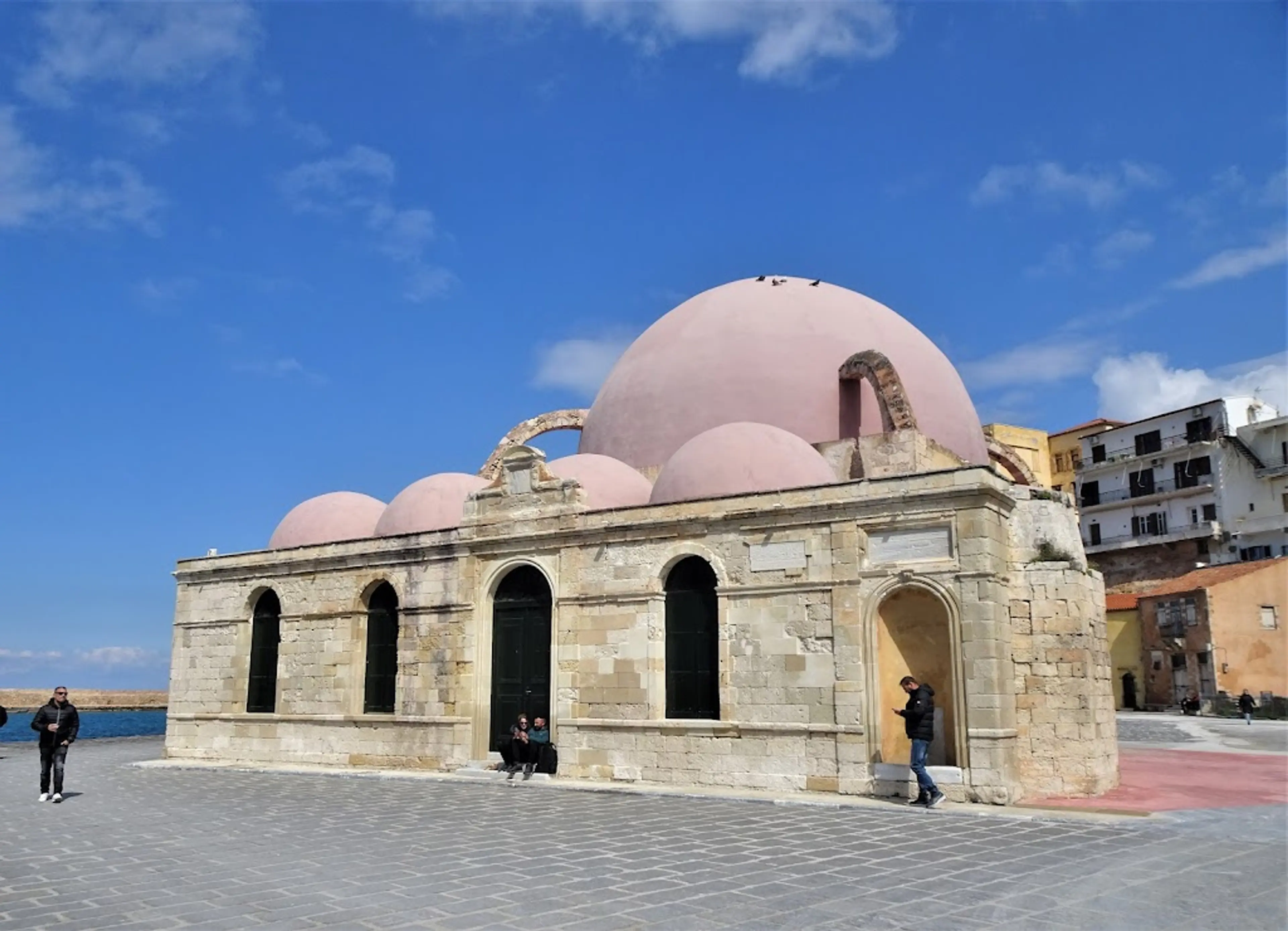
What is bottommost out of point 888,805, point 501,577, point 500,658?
point 888,805

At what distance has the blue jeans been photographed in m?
10.4

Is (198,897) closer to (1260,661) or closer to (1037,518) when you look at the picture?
(1037,518)

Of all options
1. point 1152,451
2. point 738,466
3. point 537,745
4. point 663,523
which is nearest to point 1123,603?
point 1152,451

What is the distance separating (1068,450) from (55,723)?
46.5 m

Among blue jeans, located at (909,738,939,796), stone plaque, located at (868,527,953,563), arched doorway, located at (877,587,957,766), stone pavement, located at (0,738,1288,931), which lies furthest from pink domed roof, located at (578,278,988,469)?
stone pavement, located at (0,738,1288,931)

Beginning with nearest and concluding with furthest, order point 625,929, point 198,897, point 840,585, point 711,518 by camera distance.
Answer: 1. point 625,929
2. point 198,897
3. point 840,585
4. point 711,518

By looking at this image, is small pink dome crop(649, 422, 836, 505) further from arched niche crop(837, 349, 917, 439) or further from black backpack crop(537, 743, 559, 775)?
black backpack crop(537, 743, 559, 775)

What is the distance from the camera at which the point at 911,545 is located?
38.8 feet

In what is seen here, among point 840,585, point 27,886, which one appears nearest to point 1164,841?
point 840,585

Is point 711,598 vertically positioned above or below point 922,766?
above

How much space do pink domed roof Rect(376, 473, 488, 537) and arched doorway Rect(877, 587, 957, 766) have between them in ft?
23.8

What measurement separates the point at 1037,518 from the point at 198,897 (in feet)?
32.9

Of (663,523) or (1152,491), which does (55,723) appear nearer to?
(663,523)

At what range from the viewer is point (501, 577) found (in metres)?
14.9
